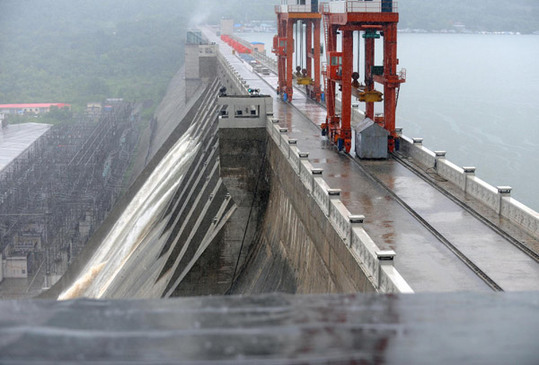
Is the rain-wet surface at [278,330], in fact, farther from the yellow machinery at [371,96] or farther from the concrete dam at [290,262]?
the yellow machinery at [371,96]

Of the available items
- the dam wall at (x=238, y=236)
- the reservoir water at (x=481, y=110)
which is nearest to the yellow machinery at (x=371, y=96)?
the dam wall at (x=238, y=236)

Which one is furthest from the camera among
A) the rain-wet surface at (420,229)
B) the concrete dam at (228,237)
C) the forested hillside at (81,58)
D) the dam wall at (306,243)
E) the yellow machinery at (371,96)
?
the forested hillside at (81,58)

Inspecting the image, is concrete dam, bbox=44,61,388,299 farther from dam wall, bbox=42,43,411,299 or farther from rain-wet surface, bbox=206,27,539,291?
rain-wet surface, bbox=206,27,539,291

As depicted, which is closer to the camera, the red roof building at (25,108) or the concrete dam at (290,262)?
the concrete dam at (290,262)

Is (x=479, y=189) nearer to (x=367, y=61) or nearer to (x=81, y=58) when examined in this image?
(x=367, y=61)

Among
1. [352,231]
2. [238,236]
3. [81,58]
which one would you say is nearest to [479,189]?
[352,231]

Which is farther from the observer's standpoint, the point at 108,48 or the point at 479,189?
the point at 108,48

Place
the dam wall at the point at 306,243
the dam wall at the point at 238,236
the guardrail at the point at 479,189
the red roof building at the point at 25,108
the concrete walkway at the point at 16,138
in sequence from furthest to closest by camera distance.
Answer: the red roof building at the point at 25,108 < the concrete walkway at the point at 16,138 < the guardrail at the point at 479,189 < the dam wall at the point at 238,236 < the dam wall at the point at 306,243
